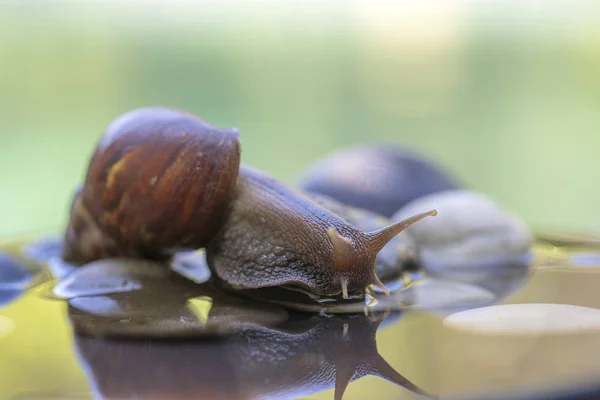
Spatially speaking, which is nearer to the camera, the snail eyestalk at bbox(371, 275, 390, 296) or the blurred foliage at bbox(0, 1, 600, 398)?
the snail eyestalk at bbox(371, 275, 390, 296)

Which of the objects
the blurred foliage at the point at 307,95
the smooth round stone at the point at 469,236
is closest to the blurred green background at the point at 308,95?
the blurred foliage at the point at 307,95

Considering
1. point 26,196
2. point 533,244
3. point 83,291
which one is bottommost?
point 26,196

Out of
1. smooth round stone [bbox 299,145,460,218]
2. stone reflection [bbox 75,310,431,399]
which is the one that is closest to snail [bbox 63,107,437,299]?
stone reflection [bbox 75,310,431,399]

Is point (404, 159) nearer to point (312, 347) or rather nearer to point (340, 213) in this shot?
point (340, 213)

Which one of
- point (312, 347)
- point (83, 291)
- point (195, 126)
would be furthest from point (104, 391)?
point (195, 126)

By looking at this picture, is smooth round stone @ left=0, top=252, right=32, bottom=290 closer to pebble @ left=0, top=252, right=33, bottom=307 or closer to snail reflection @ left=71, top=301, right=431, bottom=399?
pebble @ left=0, top=252, right=33, bottom=307

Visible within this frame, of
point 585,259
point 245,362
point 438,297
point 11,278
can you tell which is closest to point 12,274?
point 11,278

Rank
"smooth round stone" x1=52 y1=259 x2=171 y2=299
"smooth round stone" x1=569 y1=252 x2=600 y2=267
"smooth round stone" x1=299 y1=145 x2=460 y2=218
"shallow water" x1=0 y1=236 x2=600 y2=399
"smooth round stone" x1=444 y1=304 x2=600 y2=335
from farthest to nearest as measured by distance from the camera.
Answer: "smooth round stone" x1=299 y1=145 x2=460 y2=218 < "smooth round stone" x1=569 y1=252 x2=600 y2=267 < "smooth round stone" x1=52 y1=259 x2=171 y2=299 < "smooth round stone" x1=444 y1=304 x2=600 y2=335 < "shallow water" x1=0 y1=236 x2=600 y2=399
